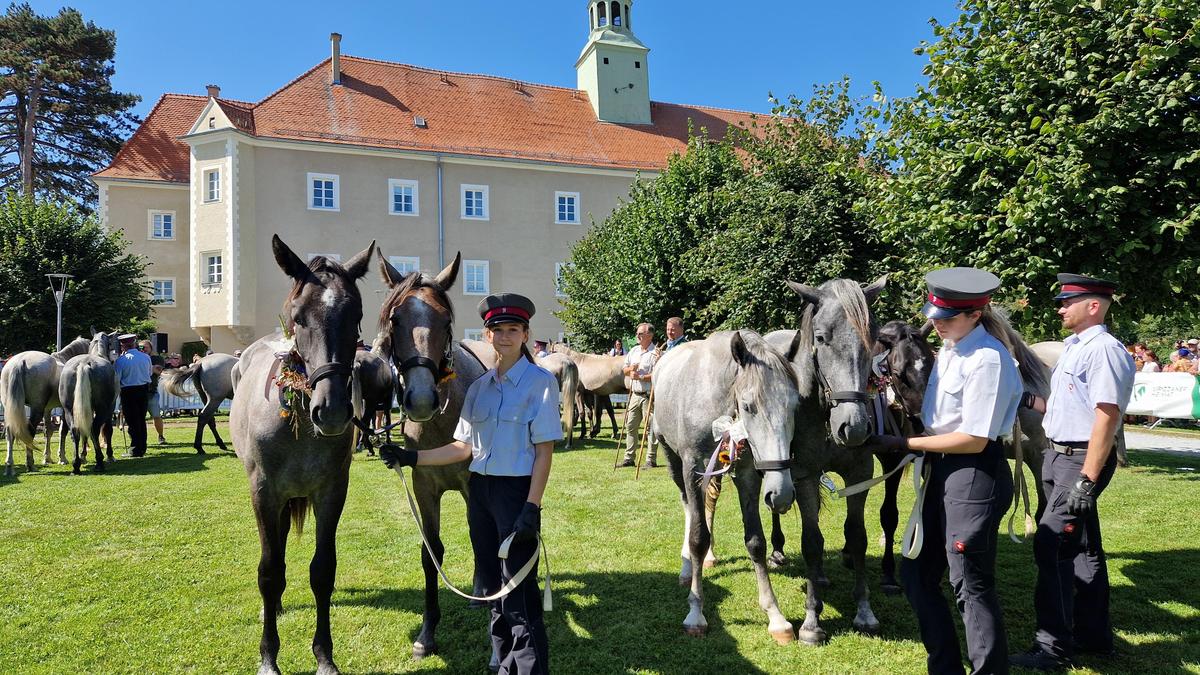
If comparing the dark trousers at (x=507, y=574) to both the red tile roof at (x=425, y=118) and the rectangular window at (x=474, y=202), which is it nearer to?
the red tile roof at (x=425, y=118)

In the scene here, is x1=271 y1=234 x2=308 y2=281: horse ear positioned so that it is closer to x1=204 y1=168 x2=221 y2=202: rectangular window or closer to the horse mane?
the horse mane

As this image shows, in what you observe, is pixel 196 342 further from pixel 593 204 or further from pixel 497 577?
pixel 497 577

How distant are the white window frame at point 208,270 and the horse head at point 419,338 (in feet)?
90.4

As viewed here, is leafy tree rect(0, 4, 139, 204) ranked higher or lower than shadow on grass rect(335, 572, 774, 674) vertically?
higher

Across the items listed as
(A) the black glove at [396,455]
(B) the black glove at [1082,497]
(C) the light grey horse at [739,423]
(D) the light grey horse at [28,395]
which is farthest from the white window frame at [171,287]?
(B) the black glove at [1082,497]

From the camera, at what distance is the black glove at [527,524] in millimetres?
3270

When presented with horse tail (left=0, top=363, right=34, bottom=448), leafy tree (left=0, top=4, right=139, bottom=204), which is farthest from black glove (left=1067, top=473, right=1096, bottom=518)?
leafy tree (left=0, top=4, right=139, bottom=204)

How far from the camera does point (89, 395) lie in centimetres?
1043

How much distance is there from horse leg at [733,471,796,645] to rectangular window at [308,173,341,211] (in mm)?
27898

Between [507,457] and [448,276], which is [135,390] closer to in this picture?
[448,276]

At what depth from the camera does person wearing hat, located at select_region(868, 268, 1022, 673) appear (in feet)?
10.7

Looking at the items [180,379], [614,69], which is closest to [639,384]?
[180,379]

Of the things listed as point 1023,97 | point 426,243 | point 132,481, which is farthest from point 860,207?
point 426,243

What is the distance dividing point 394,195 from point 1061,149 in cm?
2631
